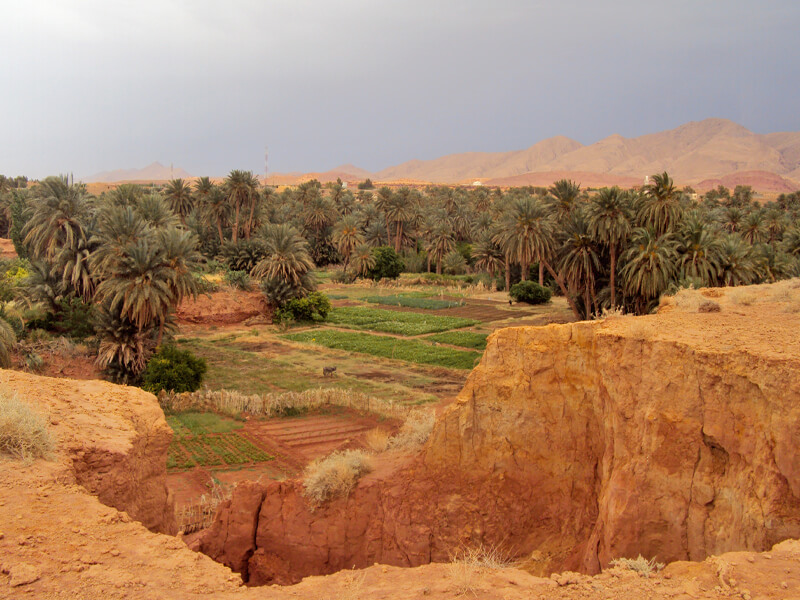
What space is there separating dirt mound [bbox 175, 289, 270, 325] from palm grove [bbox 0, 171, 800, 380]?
1340 mm

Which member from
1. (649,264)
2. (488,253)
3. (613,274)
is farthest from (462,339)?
(488,253)

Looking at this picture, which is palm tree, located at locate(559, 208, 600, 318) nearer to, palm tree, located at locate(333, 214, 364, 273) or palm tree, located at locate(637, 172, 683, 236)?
palm tree, located at locate(637, 172, 683, 236)

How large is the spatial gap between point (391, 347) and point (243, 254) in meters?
25.7

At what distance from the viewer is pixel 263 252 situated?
58094 millimetres

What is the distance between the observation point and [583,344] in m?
10.7

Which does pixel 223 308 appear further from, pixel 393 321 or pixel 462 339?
pixel 462 339

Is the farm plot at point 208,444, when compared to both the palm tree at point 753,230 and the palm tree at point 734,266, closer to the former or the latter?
the palm tree at point 734,266

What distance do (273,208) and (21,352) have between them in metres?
59.6

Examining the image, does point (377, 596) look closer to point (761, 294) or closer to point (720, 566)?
point (720, 566)

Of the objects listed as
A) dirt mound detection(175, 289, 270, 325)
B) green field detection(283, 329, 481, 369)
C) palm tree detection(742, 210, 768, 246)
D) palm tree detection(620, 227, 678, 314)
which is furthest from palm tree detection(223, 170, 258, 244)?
palm tree detection(742, 210, 768, 246)

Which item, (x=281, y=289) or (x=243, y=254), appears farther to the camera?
(x=243, y=254)

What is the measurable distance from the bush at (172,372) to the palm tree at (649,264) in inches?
940

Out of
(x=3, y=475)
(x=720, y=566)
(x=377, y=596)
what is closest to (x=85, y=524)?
(x=3, y=475)

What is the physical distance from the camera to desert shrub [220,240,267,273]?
5722 centimetres
